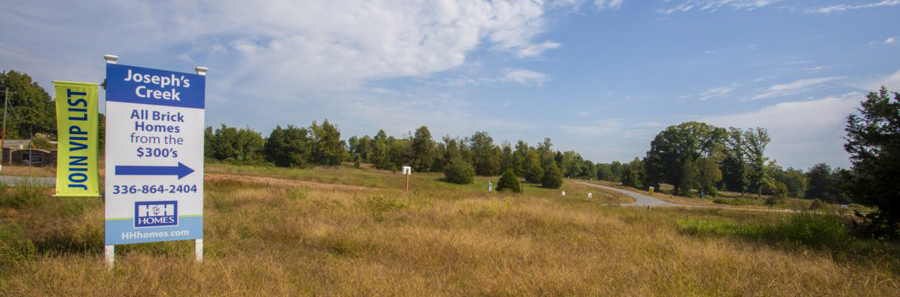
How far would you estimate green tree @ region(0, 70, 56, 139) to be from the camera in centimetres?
5456

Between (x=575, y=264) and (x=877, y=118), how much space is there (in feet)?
31.9

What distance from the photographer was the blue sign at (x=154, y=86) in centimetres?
539

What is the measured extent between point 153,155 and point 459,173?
119 feet

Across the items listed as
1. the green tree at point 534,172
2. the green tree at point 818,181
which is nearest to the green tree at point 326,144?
the green tree at point 534,172

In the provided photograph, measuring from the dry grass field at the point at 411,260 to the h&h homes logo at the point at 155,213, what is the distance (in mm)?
392

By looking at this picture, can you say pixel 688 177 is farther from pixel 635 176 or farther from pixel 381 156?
pixel 381 156

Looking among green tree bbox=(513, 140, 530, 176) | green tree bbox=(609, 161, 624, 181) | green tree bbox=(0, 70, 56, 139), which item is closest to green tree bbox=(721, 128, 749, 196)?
green tree bbox=(513, 140, 530, 176)

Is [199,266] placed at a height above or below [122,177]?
below

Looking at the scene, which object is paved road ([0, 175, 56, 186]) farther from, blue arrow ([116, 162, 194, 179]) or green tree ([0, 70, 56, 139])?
green tree ([0, 70, 56, 139])

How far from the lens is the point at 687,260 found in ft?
21.4

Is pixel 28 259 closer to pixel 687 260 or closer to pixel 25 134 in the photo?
pixel 687 260

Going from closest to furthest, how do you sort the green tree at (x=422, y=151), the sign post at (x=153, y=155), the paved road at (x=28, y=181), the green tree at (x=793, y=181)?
the sign post at (x=153, y=155) < the paved road at (x=28, y=181) < the green tree at (x=422, y=151) < the green tree at (x=793, y=181)

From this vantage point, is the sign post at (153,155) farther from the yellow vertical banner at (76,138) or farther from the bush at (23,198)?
the bush at (23,198)

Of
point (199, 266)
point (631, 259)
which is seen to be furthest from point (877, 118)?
point (199, 266)
